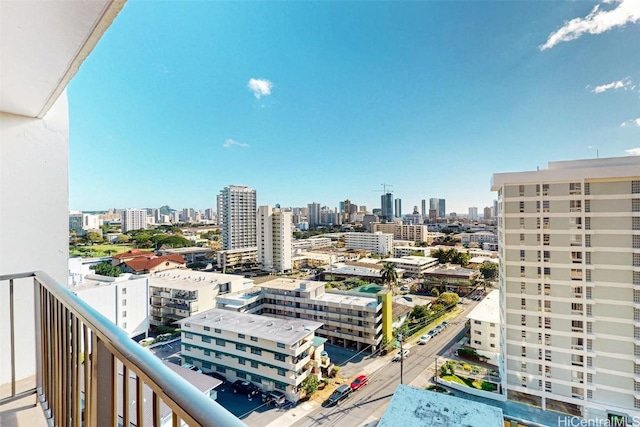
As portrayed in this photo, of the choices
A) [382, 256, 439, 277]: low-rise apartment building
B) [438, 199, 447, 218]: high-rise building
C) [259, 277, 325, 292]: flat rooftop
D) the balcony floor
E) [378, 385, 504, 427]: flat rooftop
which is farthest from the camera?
[438, 199, 447, 218]: high-rise building

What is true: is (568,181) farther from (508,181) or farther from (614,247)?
(614,247)

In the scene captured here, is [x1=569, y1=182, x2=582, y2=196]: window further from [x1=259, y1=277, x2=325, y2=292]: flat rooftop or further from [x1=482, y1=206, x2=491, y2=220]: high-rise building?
[x1=482, y1=206, x2=491, y2=220]: high-rise building

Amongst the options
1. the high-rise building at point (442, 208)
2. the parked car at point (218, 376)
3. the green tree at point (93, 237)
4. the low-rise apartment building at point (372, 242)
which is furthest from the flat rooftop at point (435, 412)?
the high-rise building at point (442, 208)

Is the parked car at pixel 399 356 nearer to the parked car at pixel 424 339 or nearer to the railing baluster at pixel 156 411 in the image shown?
the parked car at pixel 424 339

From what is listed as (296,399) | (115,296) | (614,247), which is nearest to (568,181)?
(614,247)

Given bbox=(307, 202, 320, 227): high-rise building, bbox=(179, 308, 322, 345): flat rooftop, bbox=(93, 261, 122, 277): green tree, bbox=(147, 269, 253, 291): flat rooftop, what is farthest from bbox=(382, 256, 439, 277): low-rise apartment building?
bbox=(307, 202, 320, 227): high-rise building
